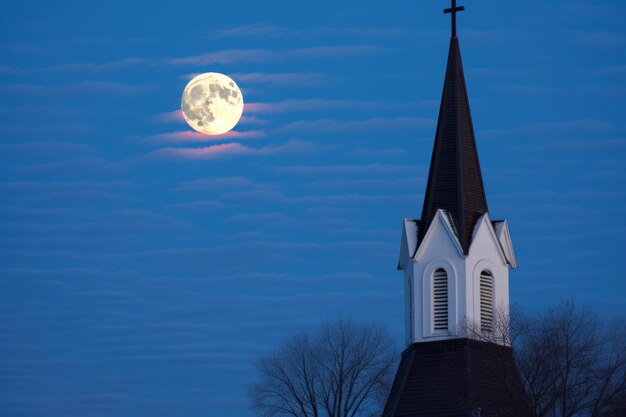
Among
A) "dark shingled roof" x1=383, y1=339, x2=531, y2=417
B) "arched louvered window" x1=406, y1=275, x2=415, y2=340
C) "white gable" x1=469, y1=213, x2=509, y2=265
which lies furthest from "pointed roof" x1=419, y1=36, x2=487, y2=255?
"dark shingled roof" x1=383, y1=339, x2=531, y2=417

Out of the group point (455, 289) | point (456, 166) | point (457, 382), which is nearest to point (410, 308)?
point (455, 289)

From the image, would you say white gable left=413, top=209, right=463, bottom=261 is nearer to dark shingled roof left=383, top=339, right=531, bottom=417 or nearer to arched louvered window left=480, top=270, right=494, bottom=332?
arched louvered window left=480, top=270, right=494, bottom=332

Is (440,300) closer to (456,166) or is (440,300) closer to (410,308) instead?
(410,308)

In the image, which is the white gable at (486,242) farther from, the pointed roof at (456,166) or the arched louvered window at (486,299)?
the arched louvered window at (486,299)

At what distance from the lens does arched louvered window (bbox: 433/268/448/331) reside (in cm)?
5459

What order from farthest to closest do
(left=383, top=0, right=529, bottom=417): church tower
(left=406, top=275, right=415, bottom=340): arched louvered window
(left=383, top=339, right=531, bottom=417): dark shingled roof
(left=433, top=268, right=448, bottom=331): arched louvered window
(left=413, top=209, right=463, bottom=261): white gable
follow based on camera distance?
(left=406, top=275, right=415, bottom=340): arched louvered window
(left=413, top=209, right=463, bottom=261): white gable
(left=433, top=268, right=448, bottom=331): arched louvered window
(left=383, top=0, right=529, bottom=417): church tower
(left=383, top=339, right=531, bottom=417): dark shingled roof

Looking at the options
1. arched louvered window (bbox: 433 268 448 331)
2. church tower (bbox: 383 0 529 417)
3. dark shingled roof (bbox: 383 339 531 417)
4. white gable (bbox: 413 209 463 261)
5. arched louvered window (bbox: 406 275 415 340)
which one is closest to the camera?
dark shingled roof (bbox: 383 339 531 417)

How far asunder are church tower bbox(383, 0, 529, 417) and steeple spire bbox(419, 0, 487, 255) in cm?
4

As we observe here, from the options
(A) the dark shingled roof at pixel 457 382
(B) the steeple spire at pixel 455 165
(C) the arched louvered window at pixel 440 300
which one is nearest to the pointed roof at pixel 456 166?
(B) the steeple spire at pixel 455 165

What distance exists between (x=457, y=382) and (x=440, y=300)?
378cm

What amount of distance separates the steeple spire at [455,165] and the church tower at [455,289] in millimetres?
37

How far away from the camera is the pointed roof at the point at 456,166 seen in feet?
182

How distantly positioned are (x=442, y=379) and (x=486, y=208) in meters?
7.15

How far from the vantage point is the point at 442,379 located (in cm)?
5291
